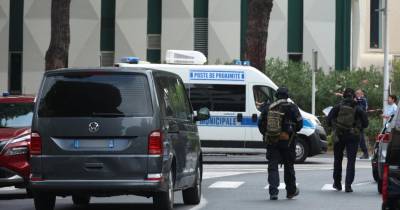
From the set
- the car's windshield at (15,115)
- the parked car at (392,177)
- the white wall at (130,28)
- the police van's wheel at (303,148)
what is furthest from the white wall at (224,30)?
the parked car at (392,177)

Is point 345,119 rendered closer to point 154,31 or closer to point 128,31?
point 128,31

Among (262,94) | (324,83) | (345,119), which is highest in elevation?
(324,83)

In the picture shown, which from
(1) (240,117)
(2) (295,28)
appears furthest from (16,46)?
(1) (240,117)

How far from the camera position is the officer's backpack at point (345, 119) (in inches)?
703

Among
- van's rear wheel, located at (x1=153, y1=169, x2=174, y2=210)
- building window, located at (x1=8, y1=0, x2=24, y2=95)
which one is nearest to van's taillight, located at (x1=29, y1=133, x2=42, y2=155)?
van's rear wheel, located at (x1=153, y1=169, x2=174, y2=210)

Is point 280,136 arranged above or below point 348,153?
above

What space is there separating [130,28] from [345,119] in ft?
76.7

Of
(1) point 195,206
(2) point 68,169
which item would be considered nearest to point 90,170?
(2) point 68,169

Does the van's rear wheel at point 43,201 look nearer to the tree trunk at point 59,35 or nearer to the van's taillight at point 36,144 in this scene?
the van's taillight at point 36,144

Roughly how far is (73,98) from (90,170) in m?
0.98

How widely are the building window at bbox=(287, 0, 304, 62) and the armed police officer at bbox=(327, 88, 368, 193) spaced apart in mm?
23637

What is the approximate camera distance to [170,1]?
40438 millimetres

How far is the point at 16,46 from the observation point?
40.7 meters

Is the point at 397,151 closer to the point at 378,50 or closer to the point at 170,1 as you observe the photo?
the point at 170,1
